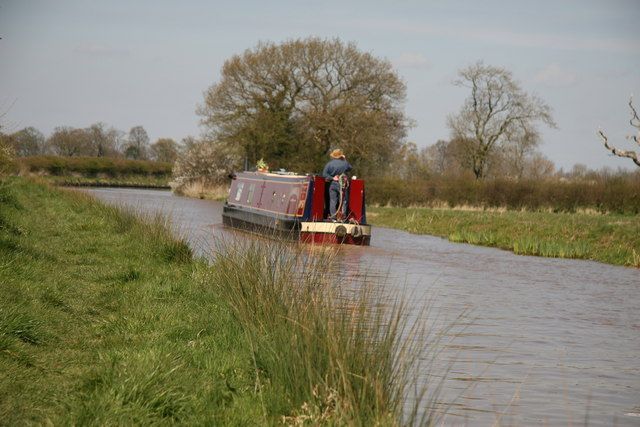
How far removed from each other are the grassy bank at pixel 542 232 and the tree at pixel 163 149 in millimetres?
73229

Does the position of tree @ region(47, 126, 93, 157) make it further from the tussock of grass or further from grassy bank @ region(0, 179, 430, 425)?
grassy bank @ region(0, 179, 430, 425)

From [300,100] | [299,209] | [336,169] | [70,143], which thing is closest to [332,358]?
[336,169]

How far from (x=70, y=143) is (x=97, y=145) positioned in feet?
14.6

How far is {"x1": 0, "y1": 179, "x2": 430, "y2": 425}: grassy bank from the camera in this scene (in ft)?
16.5

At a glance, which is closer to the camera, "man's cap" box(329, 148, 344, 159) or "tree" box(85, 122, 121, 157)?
"man's cap" box(329, 148, 344, 159)

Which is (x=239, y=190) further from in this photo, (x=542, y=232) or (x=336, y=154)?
(x=542, y=232)

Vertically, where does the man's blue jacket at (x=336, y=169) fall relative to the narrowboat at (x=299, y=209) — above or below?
above

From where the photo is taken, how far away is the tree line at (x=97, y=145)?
89875 mm

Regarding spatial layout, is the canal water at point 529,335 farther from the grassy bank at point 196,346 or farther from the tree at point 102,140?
the tree at point 102,140

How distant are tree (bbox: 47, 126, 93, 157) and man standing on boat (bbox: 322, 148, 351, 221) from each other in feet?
238

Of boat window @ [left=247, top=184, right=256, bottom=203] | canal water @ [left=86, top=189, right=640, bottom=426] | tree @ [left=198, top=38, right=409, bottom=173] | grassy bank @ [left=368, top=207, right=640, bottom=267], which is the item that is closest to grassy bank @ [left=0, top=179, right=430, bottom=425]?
canal water @ [left=86, top=189, right=640, bottom=426]

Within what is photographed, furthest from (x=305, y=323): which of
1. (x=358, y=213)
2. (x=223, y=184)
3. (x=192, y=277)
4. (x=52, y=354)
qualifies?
(x=223, y=184)

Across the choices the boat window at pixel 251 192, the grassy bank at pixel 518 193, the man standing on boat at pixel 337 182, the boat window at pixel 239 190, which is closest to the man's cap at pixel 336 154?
the man standing on boat at pixel 337 182

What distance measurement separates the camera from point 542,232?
74.0 feet
